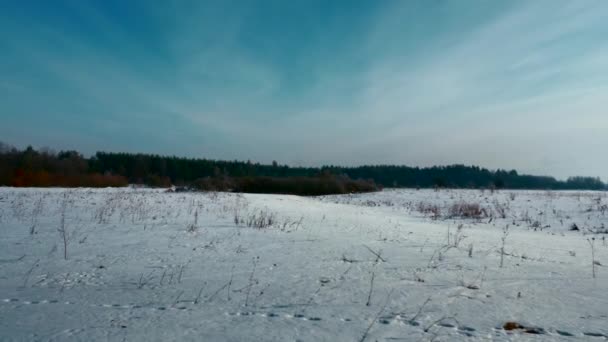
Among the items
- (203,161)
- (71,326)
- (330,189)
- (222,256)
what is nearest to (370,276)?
(222,256)

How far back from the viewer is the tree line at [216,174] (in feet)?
161

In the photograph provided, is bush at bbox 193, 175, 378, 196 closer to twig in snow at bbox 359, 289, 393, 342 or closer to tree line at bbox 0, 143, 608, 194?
tree line at bbox 0, 143, 608, 194

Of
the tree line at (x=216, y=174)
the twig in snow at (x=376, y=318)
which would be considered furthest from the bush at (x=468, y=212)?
the tree line at (x=216, y=174)

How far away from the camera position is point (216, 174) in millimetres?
58844

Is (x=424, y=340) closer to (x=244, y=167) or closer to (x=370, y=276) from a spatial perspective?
(x=370, y=276)

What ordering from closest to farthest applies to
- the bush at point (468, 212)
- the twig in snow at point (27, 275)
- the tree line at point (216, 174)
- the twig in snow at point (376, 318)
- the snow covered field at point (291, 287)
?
the twig in snow at point (376, 318)
the snow covered field at point (291, 287)
the twig in snow at point (27, 275)
the bush at point (468, 212)
the tree line at point (216, 174)

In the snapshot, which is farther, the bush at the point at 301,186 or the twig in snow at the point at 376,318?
the bush at the point at 301,186

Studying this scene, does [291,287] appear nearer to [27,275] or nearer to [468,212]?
[27,275]

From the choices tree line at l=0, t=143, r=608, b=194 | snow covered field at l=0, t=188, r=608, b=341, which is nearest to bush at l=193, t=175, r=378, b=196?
tree line at l=0, t=143, r=608, b=194

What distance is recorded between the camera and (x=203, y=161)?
328 feet

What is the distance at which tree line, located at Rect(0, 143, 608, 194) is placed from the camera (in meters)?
49.1

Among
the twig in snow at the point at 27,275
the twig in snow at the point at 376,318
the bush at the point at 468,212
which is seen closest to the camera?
the twig in snow at the point at 376,318

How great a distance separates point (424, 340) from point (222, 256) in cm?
377

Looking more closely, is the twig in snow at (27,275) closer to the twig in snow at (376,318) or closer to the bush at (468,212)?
the twig in snow at (376,318)
